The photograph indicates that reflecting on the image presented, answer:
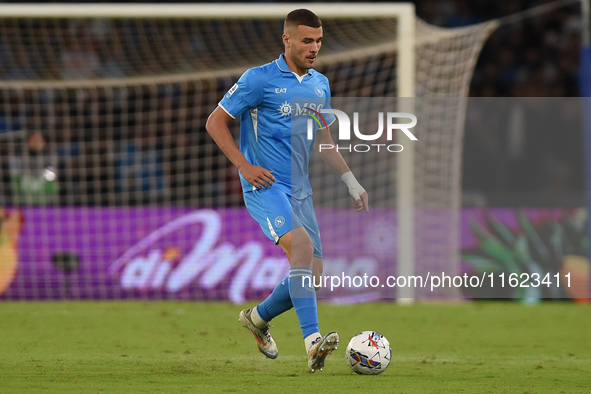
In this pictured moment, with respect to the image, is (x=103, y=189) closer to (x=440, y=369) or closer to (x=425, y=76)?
(x=425, y=76)

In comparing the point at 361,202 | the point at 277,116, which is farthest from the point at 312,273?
the point at 277,116

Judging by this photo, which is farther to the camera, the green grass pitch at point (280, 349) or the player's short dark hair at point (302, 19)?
the player's short dark hair at point (302, 19)

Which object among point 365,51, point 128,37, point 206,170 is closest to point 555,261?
point 365,51

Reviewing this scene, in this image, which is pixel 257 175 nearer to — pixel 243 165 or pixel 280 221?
pixel 243 165

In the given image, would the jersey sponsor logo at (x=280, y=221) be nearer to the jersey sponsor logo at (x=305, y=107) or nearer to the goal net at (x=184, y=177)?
the jersey sponsor logo at (x=305, y=107)

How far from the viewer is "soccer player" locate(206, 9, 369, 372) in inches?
194

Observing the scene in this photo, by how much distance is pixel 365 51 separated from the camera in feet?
33.8

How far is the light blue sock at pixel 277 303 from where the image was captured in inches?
205

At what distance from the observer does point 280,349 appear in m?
6.20

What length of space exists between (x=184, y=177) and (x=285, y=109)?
5881 millimetres

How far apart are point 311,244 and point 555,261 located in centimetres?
604

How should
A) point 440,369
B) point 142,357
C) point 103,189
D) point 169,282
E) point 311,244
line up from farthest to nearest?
point 103,189
point 169,282
point 142,357
point 440,369
point 311,244

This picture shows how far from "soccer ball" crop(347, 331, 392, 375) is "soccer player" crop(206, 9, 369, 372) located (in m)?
0.27

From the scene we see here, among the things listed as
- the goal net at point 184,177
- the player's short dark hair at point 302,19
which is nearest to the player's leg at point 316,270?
the player's short dark hair at point 302,19
